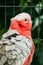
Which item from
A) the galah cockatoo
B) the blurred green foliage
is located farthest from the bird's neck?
the blurred green foliage

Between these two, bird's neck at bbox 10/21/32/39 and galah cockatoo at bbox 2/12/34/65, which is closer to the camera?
galah cockatoo at bbox 2/12/34/65

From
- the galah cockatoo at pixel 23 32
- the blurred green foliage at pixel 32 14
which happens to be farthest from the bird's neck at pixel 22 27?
the blurred green foliage at pixel 32 14

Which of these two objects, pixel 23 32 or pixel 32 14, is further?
pixel 32 14

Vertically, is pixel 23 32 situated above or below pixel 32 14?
above

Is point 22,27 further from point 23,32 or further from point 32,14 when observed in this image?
point 32,14

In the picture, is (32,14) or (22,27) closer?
(22,27)

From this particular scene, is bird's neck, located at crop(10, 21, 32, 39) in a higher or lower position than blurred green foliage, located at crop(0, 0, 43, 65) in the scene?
higher

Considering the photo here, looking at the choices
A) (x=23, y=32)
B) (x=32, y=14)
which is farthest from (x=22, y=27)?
(x=32, y=14)

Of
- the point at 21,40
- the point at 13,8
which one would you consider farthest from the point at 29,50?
the point at 13,8

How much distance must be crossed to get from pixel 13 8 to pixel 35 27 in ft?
1.68

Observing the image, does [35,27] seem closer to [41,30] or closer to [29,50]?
[41,30]

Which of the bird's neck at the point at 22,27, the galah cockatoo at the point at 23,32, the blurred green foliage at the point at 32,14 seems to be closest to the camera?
the galah cockatoo at the point at 23,32

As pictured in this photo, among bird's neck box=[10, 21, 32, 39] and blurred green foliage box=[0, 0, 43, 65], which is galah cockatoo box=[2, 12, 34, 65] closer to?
bird's neck box=[10, 21, 32, 39]

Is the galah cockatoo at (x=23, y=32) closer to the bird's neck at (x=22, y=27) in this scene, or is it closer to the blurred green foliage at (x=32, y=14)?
the bird's neck at (x=22, y=27)
